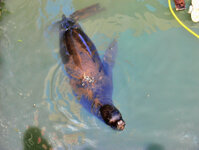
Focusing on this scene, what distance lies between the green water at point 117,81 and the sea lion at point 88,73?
0.17 meters

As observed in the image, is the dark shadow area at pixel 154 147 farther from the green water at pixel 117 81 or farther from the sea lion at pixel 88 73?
the sea lion at pixel 88 73

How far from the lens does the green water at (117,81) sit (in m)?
4.12

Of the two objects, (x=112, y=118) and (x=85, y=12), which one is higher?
(x=85, y=12)

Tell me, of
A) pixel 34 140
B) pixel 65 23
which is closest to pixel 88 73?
pixel 65 23

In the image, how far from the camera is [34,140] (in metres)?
4.24

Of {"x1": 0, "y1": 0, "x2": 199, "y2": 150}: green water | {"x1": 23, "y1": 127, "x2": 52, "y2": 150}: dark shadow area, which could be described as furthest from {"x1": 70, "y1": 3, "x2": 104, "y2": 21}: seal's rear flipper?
{"x1": 23, "y1": 127, "x2": 52, "y2": 150}: dark shadow area

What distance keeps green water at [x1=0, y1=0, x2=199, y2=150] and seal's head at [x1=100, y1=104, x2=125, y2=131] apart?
32 cm

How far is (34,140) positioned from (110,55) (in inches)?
83.8

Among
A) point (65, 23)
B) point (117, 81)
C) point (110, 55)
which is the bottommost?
point (117, 81)

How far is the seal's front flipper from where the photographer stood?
14.8ft

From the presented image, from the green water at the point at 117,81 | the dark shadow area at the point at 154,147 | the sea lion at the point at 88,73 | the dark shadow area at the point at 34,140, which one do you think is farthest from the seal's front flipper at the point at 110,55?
the dark shadow area at the point at 34,140

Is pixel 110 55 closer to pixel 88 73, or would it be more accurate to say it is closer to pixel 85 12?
pixel 88 73

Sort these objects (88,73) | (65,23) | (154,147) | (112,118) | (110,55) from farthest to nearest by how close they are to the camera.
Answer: (65,23) < (110,55) < (88,73) < (154,147) < (112,118)

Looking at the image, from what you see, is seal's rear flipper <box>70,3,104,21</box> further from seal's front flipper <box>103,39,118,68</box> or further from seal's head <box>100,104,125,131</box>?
seal's head <box>100,104,125,131</box>
